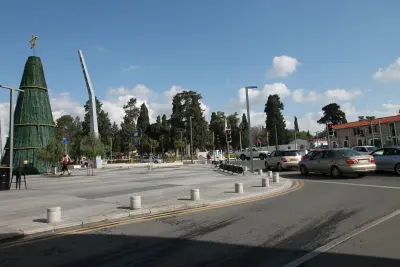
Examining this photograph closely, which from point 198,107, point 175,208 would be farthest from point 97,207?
point 198,107

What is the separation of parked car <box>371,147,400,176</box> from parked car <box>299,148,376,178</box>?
1.19 m

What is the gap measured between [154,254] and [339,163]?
14120mm

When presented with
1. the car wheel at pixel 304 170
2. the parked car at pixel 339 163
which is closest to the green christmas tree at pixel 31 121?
the car wheel at pixel 304 170

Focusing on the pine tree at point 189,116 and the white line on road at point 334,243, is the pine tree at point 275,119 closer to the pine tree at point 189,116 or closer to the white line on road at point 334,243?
the pine tree at point 189,116

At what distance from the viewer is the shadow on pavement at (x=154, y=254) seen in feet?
15.7

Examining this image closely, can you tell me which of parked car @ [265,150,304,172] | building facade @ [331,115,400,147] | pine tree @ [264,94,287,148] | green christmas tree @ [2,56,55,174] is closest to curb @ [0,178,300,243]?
parked car @ [265,150,304,172]

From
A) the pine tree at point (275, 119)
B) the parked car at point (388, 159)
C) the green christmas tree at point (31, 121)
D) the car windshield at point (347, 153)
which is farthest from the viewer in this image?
the pine tree at point (275, 119)

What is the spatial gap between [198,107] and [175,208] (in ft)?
226

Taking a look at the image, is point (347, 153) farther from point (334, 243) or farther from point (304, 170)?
point (334, 243)

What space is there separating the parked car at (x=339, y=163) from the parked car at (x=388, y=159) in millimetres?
1194

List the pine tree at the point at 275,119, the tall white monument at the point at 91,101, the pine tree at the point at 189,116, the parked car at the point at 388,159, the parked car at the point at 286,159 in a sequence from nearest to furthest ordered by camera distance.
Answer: the parked car at the point at 388,159 < the parked car at the point at 286,159 < the tall white monument at the point at 91,101 < the pine tree at the point at 189,116 < the pine tree at the point at 275,119

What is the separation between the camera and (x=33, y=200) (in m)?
11.8

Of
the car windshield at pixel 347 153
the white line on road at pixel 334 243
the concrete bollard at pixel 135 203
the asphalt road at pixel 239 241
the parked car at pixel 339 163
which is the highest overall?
the car windshield at pixel 347 153

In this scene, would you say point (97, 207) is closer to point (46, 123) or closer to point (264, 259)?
point (264, 259)
